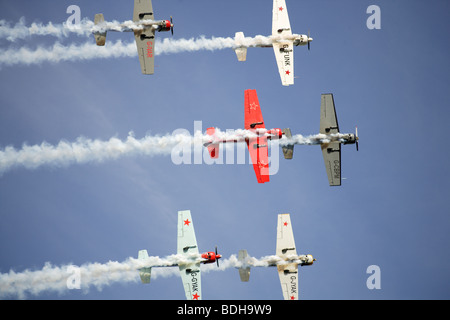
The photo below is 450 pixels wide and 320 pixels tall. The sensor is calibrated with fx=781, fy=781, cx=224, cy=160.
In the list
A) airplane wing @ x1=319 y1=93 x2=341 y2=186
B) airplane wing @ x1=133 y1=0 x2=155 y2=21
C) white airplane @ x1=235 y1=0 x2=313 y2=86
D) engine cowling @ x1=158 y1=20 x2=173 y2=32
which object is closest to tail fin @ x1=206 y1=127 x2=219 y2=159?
white airplane @ x1=235 y1=0 x2=313 y2=86

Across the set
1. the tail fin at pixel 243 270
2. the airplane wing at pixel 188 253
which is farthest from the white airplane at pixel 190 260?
the tail fin at pixel 243 270

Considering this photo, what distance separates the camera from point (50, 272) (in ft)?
168

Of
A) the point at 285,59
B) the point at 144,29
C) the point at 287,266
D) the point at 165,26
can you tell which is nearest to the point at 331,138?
the point at 285,59

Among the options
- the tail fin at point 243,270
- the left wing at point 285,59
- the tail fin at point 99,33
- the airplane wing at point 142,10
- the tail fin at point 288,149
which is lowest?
the tail fin at point 243,270

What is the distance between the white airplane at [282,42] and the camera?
57.5m

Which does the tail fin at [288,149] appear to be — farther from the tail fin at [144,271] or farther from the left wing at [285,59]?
the tail fin at [144,271]

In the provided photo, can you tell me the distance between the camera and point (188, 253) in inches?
2137

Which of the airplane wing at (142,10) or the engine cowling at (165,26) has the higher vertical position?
the airplane wing at (142,10)

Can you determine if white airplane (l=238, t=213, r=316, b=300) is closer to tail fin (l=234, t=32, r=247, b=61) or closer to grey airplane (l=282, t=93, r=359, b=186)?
grey airplane (l=282, t=93, r=359, b=186)

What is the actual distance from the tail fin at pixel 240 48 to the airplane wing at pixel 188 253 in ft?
40.5

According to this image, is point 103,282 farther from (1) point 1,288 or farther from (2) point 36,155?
(2) point 36,155

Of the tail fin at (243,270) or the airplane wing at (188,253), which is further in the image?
the airplane wing at (188,253)
